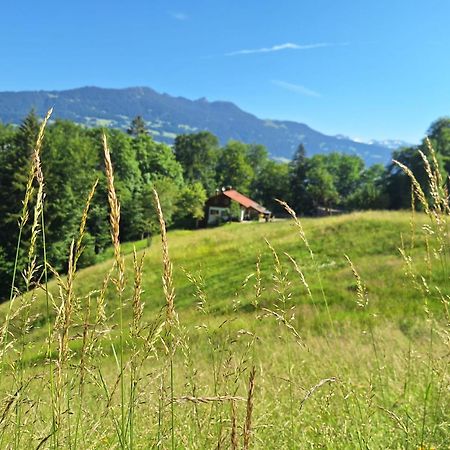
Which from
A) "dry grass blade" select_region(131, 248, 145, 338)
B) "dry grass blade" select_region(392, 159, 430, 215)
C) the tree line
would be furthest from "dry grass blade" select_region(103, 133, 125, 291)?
the tree line

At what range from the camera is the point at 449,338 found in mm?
1898

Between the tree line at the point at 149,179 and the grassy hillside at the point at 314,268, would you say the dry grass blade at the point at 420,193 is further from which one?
the tree line at the point at 149,179

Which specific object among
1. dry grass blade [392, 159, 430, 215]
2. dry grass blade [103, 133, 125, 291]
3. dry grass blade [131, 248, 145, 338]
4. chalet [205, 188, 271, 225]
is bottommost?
chalet [205, 188, 271, 225]

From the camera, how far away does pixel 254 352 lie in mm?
1857

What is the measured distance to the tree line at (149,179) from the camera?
4375 cm

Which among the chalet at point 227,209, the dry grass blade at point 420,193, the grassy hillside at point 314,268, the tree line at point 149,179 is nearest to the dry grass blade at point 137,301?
the dry grass blade at point 420,193

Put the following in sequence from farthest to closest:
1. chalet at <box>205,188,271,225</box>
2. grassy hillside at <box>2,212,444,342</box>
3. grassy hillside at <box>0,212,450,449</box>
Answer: chalet at <box>205,188,271,225</box> → grassy hillside at <box>2,212,444,342</box> → grassy hillside at <box>0,212,450,449</box>

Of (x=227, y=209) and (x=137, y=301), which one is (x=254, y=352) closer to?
(x=137, y=301)

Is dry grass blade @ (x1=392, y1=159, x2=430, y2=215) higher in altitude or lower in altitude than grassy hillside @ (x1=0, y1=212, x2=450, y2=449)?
higher

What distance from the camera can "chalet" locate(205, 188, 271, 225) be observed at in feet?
230

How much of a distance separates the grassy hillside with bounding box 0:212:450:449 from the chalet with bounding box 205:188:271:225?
1421 inches

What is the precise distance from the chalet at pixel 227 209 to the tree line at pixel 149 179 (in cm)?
399

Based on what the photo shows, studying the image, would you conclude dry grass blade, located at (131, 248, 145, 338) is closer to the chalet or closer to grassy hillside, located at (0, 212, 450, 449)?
grassy hillside, located at (0, 212, 450, 449)

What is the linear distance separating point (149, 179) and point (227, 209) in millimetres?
13489
